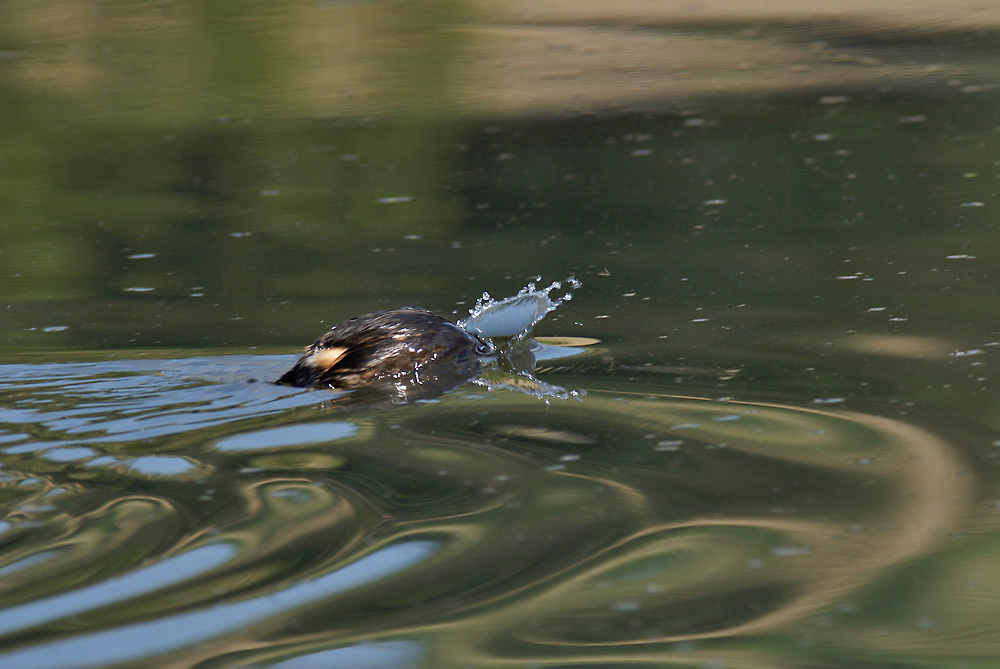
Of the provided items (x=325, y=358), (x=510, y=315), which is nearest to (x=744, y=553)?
(x=325, y=358)

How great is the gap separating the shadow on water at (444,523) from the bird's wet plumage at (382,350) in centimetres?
36

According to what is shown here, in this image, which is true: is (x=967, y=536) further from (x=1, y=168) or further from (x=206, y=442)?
(x=1, y=168)

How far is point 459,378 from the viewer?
551cm

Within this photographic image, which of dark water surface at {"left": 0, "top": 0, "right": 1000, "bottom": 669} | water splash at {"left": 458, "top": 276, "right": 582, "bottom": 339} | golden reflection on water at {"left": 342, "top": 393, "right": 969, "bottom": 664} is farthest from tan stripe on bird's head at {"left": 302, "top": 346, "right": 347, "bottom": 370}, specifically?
golden reflection on water at {"left": 342, "top": 393, "right": 969, "bottom": 664}

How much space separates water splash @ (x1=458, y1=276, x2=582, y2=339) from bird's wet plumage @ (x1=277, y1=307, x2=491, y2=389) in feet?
0.57

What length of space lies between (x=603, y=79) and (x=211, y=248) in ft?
20.0

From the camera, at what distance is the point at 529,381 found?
5.26m

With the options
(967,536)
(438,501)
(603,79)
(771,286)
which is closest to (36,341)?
(438,501)

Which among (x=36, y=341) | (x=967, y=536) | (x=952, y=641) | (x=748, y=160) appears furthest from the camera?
(x=748, y=160)

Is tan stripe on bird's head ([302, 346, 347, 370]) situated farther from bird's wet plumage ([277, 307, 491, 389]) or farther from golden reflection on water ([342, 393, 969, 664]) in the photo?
golden reflection on water ([342, 393, 969, 664])

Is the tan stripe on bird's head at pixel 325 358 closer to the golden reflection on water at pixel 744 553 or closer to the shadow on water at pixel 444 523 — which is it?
the shadow on water at pixel 444 523

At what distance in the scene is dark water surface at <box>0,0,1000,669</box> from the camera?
3119 mm

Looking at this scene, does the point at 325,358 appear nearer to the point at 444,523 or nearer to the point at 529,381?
the point at 529,381

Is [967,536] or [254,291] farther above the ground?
[254,291]
